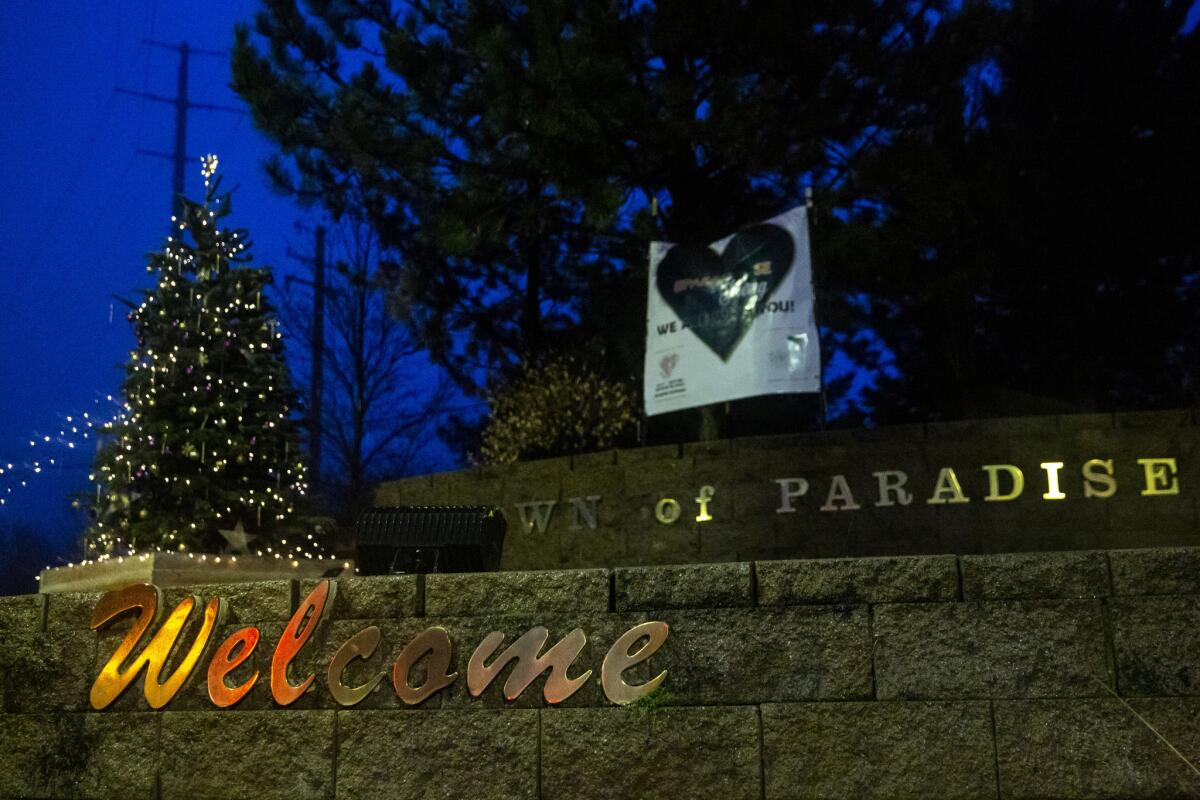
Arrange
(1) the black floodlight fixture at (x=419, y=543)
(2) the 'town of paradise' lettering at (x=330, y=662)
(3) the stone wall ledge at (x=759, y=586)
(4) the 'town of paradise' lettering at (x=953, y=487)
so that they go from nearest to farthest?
(3) the stone wall ledge at (x=759, y=586) → (2) the 'town of paradise' lettering at (x=330, y=662) → (1) the black floodlight fixture at (x=419, y=543) → (4) the 'town of paradise' lettering at (x=953, y=487)

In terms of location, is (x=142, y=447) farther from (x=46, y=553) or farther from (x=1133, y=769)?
(x=46, y=553)

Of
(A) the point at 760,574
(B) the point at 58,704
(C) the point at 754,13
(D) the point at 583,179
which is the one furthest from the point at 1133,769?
(C) the point at 754,13

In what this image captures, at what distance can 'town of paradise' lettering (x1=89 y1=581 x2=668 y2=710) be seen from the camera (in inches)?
253


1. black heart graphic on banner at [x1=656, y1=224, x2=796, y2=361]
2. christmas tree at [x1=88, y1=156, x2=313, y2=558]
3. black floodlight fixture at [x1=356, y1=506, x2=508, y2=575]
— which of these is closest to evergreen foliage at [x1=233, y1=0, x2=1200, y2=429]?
black heart graphic on banner at [x1=656, y1=224, x2=796, y2=361]

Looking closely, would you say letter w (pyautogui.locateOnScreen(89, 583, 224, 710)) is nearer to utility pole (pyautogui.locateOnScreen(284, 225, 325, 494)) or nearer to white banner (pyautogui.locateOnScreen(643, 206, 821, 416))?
white banner (pyautogui.locateOnScreen(643, 206, 821, 416))

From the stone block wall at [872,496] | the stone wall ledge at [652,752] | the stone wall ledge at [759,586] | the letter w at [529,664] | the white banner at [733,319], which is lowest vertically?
the stone wall ledge at [652,752]

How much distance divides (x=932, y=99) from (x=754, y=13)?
2103mm

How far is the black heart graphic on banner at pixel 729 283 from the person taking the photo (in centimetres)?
1186

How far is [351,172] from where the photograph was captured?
640 inches

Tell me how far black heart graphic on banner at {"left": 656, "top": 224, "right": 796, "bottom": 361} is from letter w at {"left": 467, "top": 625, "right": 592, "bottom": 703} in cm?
581

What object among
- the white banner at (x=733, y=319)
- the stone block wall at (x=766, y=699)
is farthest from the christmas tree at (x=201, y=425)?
the stone block wall at (x=766, y=699)

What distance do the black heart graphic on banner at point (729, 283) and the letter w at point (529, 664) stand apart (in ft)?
19.1

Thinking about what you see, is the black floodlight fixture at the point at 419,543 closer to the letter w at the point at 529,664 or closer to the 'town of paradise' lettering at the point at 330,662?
the 'town of paradise' lettering at the point at 330,662

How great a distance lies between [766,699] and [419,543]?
233 centimetres
